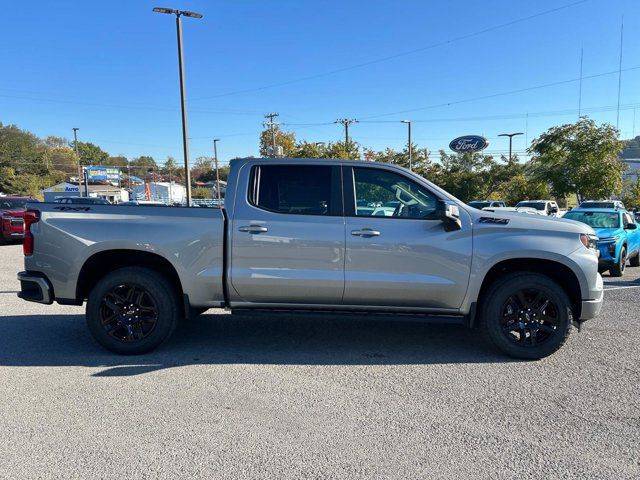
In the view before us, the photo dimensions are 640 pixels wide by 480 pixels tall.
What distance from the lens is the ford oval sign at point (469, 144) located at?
43938 mm

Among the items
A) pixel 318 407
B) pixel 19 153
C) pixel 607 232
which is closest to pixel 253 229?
pixel 318 407

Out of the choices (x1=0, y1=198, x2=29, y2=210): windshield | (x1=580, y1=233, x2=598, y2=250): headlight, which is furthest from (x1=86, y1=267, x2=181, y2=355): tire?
(x1=0, y1=198, x2=29, y2=210): windshield

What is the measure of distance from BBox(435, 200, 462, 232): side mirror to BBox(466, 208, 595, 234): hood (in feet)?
0.70

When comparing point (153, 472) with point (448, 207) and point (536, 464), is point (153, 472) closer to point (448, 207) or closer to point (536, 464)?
point (536, 464)

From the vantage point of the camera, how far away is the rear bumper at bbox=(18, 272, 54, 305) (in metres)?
Result: 4.77

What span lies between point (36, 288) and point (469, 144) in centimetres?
4457

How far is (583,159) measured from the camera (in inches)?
902

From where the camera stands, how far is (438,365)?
461 cm

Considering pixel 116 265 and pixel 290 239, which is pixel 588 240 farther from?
pixel 116 265

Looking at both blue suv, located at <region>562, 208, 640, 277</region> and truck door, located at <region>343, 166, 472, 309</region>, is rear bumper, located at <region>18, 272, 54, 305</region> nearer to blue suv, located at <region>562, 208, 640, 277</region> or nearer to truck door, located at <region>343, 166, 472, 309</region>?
truck door, located at <region>343, 166, 472, 309</region>

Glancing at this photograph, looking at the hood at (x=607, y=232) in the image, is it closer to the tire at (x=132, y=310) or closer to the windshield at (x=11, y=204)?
the tire at (x=132, y=310)

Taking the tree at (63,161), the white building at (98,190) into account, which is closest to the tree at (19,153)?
the tree at (63,161)

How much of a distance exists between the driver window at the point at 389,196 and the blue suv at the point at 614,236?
275 inches

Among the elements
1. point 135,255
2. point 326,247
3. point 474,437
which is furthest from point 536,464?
point 135,255
